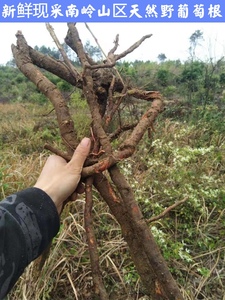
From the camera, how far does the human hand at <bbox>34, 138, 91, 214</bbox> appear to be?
878 millimetres

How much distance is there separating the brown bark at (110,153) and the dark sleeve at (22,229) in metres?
0.15

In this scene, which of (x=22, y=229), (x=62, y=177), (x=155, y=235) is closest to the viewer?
(x=22, y=229)

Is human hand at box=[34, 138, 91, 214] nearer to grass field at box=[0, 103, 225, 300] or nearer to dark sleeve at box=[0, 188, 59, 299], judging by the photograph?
dark sleeve at box=[0, 188, 59, 299]

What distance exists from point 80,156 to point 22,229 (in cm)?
26

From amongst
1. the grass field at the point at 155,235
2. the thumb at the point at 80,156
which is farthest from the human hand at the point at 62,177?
the grass field at the point at 155,235

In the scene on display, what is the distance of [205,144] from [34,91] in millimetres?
8318

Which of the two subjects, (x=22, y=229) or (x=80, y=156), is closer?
(x=22, y=229)

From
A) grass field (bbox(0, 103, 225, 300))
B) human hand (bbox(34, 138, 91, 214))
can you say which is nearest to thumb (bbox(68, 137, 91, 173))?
human hand (bbox(34, 138, 91, 214))

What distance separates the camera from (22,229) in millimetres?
746

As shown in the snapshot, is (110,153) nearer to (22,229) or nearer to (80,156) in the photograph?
(80,156)

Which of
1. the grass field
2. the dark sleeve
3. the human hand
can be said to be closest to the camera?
the dark sleeve

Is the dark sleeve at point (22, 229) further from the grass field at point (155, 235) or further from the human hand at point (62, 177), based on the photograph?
the grass field at point (155, 235)

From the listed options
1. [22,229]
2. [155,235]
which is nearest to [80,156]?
[22,229]

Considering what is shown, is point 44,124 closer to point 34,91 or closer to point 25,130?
point 25,130
